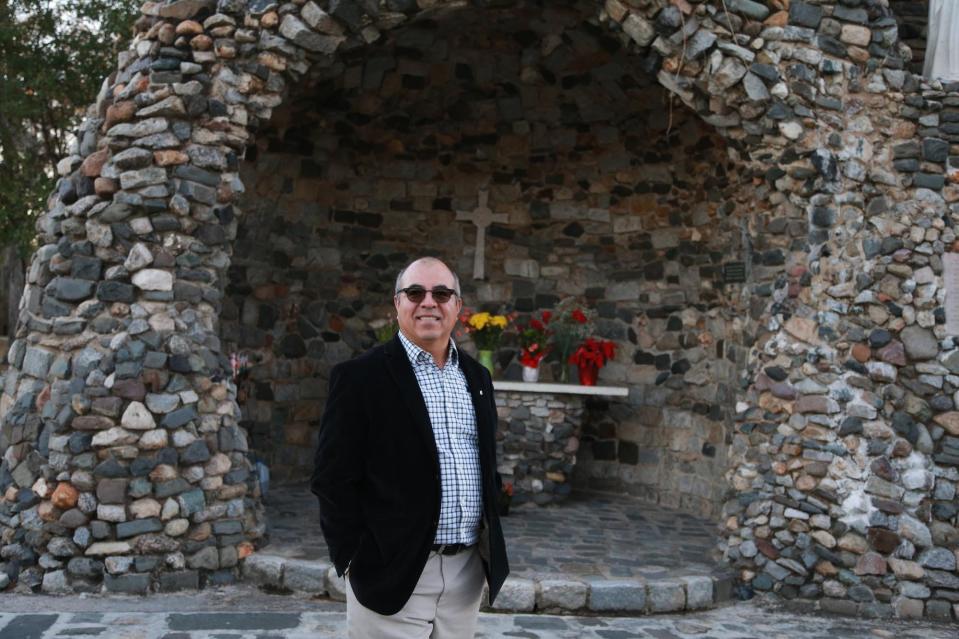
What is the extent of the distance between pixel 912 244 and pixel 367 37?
11.5 ft

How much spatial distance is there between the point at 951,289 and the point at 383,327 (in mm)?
4255

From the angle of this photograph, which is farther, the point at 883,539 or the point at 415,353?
the point at 883,539

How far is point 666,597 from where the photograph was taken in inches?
187

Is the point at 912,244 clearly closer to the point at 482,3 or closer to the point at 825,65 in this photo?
the point at 825,65

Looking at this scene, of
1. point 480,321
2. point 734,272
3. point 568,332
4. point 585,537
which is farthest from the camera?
point 568,332

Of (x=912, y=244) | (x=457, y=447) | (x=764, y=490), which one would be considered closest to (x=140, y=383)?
(x=457, y=447)

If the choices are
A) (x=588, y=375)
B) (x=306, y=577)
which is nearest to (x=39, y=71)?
(x=588, y=375)

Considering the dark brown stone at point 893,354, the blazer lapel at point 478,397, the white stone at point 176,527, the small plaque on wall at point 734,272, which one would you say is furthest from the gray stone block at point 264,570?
the small plaque on wall at point 734,272

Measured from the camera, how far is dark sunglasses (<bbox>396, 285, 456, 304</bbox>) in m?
2.49

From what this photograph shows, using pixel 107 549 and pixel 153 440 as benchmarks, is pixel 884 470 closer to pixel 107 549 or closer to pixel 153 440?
pixel 153 440

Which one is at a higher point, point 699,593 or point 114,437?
point 114,437

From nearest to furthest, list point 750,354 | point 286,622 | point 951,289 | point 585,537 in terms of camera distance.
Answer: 1. point 286,622
2. point 951,289
3. point 750,354
4. point 585,537

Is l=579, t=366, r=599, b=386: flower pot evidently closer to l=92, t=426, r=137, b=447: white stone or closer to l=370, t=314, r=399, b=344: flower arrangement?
l=370, t=314, r=399, b=344: flower arrangement

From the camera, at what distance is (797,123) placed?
17.2ft
